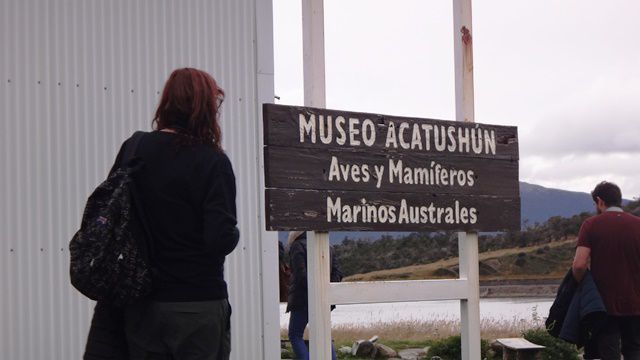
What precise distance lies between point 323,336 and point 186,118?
237cm

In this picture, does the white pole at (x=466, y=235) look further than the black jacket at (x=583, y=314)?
No

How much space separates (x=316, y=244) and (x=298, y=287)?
9.09ft

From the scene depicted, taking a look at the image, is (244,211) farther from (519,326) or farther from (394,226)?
(519,326)

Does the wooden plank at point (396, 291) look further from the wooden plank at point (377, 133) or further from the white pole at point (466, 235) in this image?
the wooden plank at point (377, 133)

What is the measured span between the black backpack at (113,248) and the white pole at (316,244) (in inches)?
88.6

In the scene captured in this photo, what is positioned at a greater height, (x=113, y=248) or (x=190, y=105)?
(x=190, y=105)

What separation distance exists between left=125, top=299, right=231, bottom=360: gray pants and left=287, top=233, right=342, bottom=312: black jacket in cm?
466

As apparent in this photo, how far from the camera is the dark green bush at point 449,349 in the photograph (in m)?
10.8

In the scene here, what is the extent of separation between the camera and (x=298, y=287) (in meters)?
8.64

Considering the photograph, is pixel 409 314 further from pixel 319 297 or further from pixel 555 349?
pixel 319 297

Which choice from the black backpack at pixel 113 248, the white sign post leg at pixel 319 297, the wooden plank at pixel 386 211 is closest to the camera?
the black backpack at pixel 113 248

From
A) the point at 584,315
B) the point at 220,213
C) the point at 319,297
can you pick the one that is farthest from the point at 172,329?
the point at 584,315

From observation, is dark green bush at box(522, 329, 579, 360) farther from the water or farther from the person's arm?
the person's arm

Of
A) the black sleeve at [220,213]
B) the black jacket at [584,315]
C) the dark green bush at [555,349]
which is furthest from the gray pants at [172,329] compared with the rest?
the dark green bush at [555,349]
